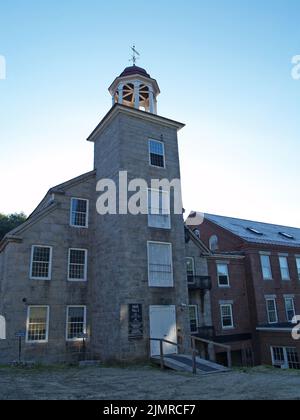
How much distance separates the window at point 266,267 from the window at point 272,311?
2.19m

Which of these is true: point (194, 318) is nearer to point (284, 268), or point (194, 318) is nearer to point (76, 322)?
point (76, 322)

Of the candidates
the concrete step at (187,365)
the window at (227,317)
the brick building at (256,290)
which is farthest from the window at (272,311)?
the concrete step at (187,365)

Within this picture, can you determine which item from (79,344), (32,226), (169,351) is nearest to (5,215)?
(32,226)

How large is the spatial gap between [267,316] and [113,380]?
21.0 m

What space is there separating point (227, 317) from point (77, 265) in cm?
1452

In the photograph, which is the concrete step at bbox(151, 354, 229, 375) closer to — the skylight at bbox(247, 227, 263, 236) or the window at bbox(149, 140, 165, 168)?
the window at bbox(149, 140, 165, 168)

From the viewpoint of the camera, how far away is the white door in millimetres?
18000

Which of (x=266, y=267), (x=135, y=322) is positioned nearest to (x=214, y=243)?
(x=266, y=267)

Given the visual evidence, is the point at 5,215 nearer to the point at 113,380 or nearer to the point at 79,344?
the point at 79,344

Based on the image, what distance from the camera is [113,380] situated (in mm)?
12547

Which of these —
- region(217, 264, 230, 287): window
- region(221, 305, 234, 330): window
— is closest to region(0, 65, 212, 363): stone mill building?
region(221, 305, 234, 330): window

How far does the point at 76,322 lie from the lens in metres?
19.5

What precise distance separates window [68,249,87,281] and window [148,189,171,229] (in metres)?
4.81
